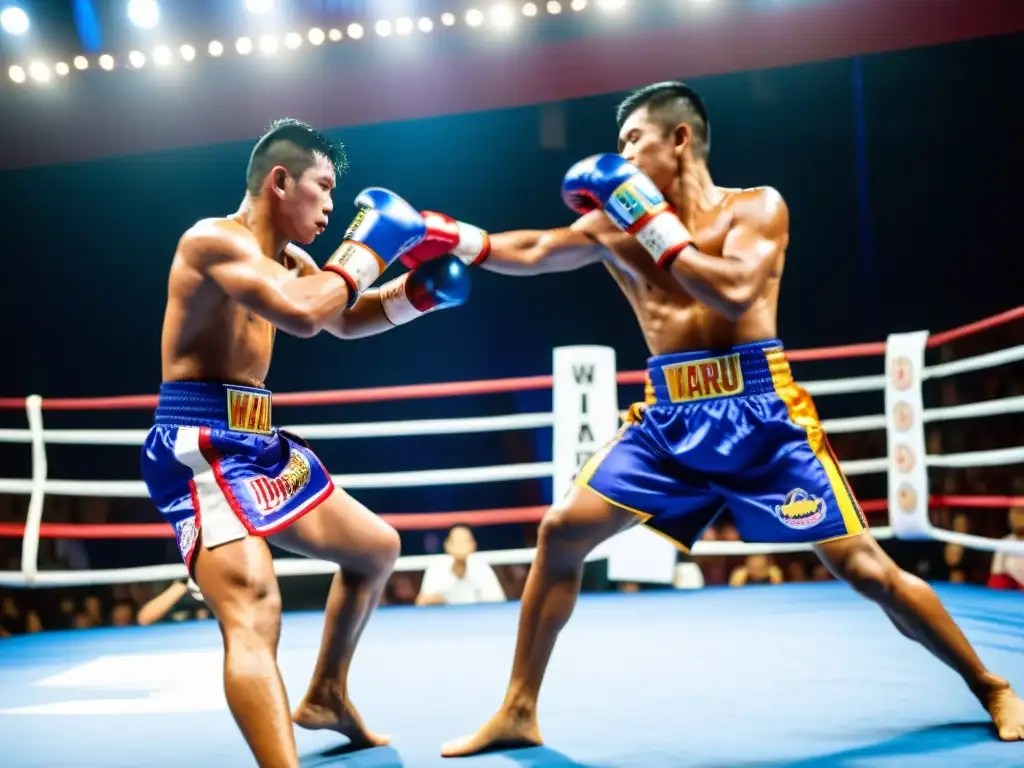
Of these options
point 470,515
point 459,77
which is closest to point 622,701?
point 470,515

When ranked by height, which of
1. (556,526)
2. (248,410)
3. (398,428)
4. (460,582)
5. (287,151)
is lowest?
(460,582)

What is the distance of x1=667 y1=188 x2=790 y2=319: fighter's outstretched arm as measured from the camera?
1838mm

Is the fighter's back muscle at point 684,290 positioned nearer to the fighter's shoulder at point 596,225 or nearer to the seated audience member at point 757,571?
the fighter's shoulder at point 596,225

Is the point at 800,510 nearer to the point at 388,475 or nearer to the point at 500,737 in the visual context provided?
the point at 500,737

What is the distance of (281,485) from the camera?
1798 millimetres

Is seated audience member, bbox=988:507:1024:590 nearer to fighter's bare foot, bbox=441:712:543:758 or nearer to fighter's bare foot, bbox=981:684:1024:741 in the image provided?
fighter's bare foot, bbox=981:684:1024:741

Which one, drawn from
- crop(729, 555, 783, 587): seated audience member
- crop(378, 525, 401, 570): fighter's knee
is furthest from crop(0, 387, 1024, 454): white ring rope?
crop(378, 525, 401, 570): fighter's knee

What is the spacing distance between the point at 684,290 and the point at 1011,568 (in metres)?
2.44

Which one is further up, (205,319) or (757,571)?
(205,319)

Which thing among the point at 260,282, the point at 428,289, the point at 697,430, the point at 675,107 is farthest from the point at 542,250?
the point at 260,282

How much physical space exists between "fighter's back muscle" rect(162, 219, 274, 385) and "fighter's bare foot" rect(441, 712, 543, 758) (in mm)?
763

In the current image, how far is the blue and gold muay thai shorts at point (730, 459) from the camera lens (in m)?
1.87

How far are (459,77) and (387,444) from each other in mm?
2852

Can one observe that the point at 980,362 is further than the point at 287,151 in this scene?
Yes
